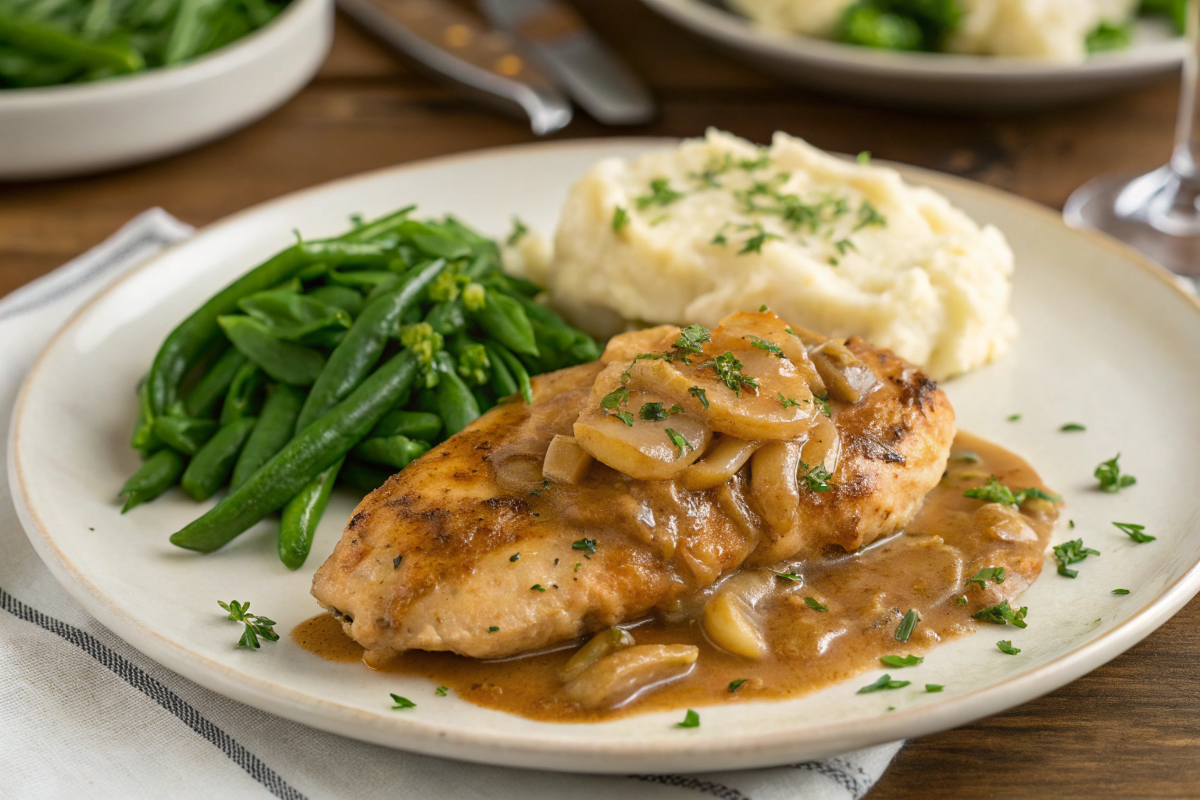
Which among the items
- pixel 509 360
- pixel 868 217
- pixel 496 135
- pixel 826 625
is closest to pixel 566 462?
pixel 826 625

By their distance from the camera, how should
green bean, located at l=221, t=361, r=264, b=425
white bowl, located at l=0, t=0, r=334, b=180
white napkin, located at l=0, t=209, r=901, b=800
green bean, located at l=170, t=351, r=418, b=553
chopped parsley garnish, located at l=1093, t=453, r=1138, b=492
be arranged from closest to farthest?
1. white napkin, located at l=0, t=209, r=901, b=800
2. green bean, located at l=170, t=351, r=418, b=553
3. chopped parsley garnish, located at l=1093, t=453, r=1138, b=492
4. green bean, located at l=221, t=361, r=264, b=425
5. white bowl, located at l=0, t=0, r=334, b=180

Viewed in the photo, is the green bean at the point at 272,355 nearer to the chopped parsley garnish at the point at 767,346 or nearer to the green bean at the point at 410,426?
the green bean at the point at 410,426

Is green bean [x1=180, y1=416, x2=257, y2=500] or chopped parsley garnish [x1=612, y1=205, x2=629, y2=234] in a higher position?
chopped parsley garnish [x1=612, y1=205, x2=629, y2=234]

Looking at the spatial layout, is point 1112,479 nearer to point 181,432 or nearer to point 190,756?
point 190,756

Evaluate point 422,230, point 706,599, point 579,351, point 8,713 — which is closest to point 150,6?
point 422,230

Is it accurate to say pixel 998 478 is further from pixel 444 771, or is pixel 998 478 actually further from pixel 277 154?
pixel 277 154

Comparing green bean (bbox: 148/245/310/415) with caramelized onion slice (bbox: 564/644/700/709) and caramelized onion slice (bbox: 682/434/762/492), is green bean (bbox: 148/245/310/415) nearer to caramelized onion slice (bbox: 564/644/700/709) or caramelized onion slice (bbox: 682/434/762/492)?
caramelized onion slice (bbox: 682/434/762/492)

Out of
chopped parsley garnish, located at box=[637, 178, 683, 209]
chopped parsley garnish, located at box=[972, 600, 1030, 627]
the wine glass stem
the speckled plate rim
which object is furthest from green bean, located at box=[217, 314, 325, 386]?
the wine glass stem
